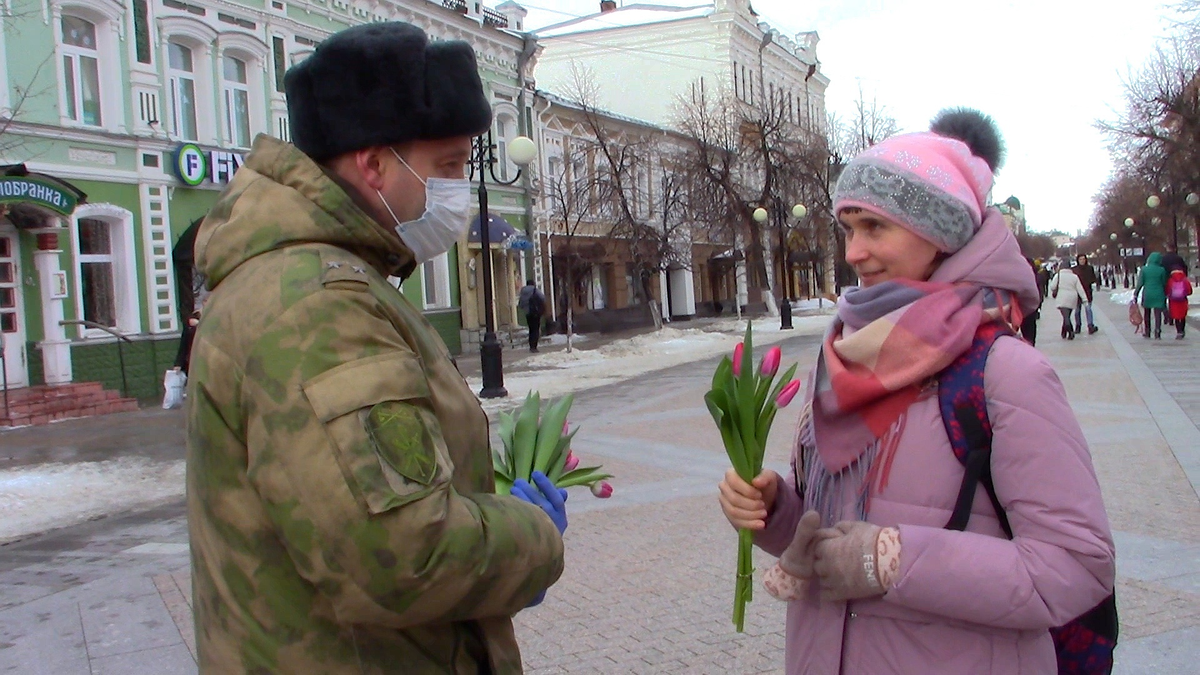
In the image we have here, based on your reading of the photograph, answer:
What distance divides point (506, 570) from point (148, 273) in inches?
731

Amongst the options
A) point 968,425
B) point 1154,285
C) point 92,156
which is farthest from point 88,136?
point 1154,285

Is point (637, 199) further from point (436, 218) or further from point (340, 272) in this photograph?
point (340, 272)

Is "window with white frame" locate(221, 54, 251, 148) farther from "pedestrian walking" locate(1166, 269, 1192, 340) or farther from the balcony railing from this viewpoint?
"pedestrian walking" locate(1166, 269, 1192, 340)

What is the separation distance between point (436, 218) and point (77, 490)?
9.28m

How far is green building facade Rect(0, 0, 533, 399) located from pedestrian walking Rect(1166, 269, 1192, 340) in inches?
562

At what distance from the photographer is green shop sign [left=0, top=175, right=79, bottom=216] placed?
14.2 m

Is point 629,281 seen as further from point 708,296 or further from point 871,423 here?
point 871,423

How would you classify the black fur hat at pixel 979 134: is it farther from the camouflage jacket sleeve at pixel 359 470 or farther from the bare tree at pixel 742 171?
the bare tree at pixel 742 171

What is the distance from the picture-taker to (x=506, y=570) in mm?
1531

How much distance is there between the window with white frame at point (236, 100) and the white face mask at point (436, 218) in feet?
65.3

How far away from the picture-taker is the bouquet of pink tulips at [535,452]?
2150mm

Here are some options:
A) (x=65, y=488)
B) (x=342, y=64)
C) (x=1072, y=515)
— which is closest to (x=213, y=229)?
(x=342, y=64)

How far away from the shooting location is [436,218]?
186 centimetres

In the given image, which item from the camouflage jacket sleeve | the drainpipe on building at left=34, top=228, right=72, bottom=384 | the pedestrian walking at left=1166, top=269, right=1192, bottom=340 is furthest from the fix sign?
the camouflage jacket sleeve
